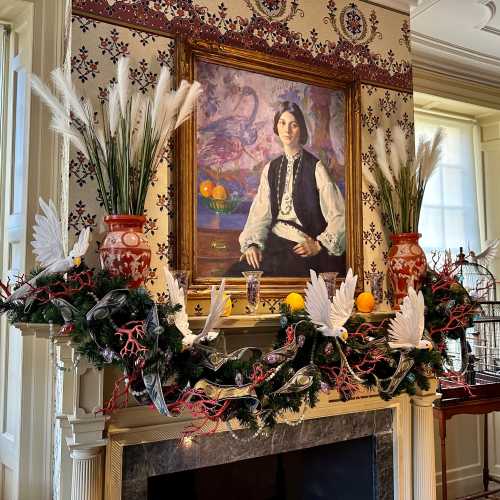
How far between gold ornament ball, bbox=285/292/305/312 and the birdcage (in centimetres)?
100

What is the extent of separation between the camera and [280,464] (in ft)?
7.20

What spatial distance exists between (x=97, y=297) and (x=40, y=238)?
0.27 metres

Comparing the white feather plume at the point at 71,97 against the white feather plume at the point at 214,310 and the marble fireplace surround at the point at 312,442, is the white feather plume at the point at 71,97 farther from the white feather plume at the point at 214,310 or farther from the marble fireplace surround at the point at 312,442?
the marble fireplace surround at the point at 312,442

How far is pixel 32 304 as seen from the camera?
1550 mm

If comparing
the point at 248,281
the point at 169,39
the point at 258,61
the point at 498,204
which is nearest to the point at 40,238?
the point at 248,281

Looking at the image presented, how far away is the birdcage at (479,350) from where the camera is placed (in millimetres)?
2684

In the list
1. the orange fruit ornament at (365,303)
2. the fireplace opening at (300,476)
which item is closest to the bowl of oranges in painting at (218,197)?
the orange fruit ornament at (365,303)

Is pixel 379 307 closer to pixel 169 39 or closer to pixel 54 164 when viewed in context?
pixel 169 39

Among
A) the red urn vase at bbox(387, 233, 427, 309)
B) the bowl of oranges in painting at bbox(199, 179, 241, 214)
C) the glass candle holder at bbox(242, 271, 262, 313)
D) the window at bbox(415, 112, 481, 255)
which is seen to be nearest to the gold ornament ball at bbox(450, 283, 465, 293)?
the red urn vase at bbox(387, 233, 427, 309)

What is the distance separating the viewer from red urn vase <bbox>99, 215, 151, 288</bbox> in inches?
63.4

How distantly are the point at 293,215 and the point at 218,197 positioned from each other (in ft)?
1.16

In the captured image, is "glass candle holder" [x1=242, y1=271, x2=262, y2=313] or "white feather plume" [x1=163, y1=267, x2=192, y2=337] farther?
"glass candle holder" [x1=242, y1=271, x2=262, y2=313]

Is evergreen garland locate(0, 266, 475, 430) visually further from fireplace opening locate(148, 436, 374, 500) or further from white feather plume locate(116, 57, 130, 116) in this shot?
white feather plume locate(116, 57, 130, 116)

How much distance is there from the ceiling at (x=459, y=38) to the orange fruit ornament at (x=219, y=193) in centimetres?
151
